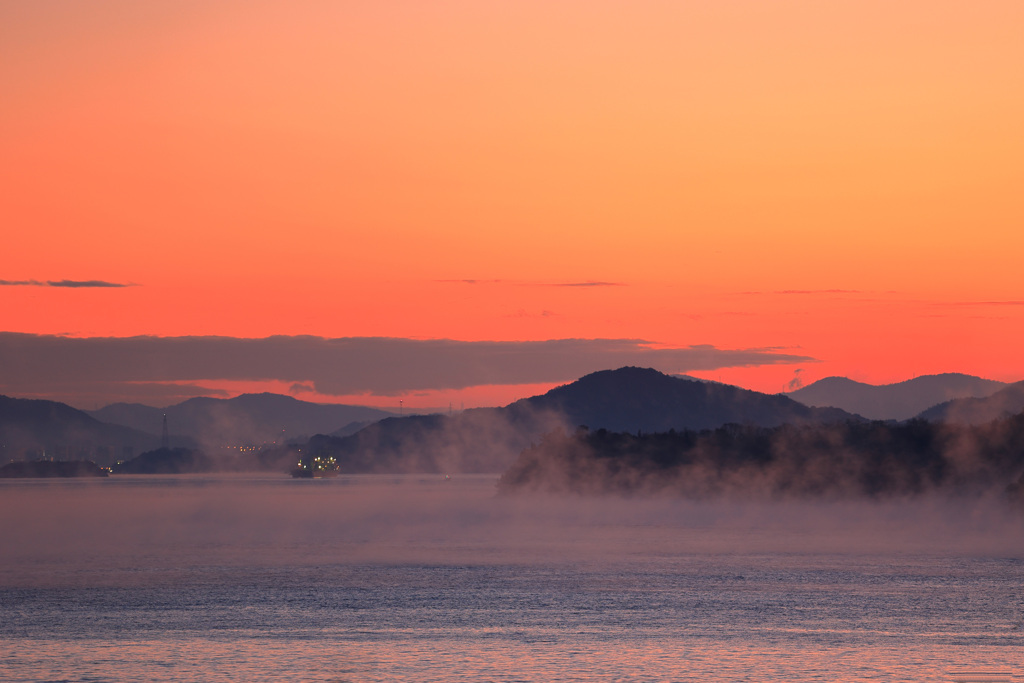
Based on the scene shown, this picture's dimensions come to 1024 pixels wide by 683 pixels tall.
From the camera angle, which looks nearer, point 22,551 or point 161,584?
point 161,584

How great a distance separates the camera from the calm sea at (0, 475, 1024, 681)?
120ft

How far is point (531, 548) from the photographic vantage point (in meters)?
99.4

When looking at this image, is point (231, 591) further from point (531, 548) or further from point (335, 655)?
point (531, 548)

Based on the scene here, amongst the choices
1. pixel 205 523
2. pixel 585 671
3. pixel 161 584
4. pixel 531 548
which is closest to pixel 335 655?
Answer: pixel 585 671

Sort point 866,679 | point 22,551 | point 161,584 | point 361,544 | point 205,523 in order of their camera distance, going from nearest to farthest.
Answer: point 866,679, point 161,584, point 22,551, point 361,544, point 205,523

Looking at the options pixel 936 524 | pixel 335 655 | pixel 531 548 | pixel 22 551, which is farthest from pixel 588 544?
pixel 936 524

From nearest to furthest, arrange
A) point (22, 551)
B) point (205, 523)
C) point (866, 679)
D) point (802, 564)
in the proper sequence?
point (866, 679) → point (802, 564) → point (22, 551) → point (205, 523)

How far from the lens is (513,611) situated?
166 ft

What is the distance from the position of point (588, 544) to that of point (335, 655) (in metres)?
68.2

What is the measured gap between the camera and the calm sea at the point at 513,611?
120 feet

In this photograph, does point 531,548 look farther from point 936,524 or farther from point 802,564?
point 936,524

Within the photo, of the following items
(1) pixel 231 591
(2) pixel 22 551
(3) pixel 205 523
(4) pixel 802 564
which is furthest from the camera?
(3) pixel 205 523

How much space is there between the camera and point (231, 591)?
60.2 metres

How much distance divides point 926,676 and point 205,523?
140004 mm
